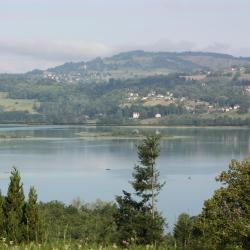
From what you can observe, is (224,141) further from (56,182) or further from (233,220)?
(233,220)

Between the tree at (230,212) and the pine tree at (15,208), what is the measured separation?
2.59 m

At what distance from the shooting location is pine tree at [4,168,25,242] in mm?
8281

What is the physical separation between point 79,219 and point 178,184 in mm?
23525

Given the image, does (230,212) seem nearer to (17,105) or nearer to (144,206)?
(144,206)

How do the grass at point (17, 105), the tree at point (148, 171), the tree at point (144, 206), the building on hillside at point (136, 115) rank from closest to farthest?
the tree at point (144, 206), the tree at point (148, 171), the building on hillside at point (136, 115), the grass at point (17, 105)

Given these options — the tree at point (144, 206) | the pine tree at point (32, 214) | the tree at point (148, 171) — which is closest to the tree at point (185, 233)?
the tree at point (144, 206)

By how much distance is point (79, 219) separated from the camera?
34281mm

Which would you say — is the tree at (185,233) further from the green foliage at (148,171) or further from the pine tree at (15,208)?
the pine tree at (15,208)

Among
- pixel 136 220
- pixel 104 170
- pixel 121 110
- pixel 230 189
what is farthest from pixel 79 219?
pixel 121 110

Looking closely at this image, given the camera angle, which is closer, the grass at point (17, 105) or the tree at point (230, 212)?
the tree at point (230, 212)

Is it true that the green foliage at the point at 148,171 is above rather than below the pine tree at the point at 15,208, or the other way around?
below

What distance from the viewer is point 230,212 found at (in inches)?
397

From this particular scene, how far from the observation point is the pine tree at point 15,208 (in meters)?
8.28

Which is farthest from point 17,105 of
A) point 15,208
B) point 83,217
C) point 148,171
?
point 15,208
